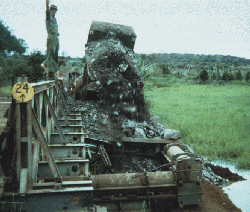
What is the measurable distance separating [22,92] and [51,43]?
12.3ft

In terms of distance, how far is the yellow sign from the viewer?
213 centimetres

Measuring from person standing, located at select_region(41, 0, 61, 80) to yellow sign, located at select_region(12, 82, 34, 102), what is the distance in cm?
355

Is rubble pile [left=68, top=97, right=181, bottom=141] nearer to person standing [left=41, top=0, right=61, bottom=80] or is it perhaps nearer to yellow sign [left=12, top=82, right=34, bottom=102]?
person standing [left=41, top=0, right=61, bottom=80]

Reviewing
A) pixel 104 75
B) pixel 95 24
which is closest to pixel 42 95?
pixel 104 75

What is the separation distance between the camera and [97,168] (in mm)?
6012

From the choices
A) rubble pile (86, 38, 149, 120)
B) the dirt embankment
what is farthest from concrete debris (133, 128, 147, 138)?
the dirt embankment

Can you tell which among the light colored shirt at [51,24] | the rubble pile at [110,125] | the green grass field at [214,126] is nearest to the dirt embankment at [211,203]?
the rubble pile at [110,125]

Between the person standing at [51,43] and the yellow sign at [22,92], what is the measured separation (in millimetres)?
3550

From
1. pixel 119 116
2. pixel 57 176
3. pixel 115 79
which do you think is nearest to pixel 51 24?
pixel 115 79

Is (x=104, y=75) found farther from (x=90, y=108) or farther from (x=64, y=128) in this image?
(x=64, y=128)

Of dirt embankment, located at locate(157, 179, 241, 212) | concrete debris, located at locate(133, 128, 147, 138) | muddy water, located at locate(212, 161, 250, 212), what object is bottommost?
muddy water, located at locate(212, 161, 250, 212)

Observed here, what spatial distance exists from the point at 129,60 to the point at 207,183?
4551 mm

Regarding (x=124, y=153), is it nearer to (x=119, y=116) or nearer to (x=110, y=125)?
(x=110, y=125)

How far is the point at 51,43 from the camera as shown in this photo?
555 cm
